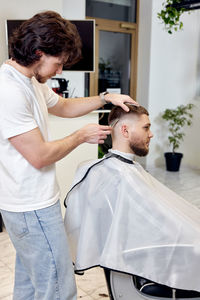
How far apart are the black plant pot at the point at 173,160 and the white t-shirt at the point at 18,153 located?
399 cm

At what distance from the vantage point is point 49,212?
1.37 metres

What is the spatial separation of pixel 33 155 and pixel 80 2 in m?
3.68

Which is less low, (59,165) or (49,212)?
(49,212)

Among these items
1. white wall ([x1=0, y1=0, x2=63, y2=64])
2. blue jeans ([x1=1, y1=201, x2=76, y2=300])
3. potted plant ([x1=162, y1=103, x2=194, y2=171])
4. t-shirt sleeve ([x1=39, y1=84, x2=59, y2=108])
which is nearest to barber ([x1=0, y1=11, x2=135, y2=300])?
blue jeans ([x1=1, y1=201, x2=76, y2=300])

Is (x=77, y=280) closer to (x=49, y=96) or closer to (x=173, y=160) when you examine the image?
(x=49, y=96)

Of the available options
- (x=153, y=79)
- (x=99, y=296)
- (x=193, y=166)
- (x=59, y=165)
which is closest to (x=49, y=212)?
(x=99, y=296)

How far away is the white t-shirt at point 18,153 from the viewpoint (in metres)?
1.21

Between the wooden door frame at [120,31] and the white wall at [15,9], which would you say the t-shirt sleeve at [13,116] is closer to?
the white wall at [15,9]

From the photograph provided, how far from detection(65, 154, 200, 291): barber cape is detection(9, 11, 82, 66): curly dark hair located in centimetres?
55

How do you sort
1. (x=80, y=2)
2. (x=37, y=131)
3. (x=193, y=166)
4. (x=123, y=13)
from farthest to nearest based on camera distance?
(x=193, y=166)
(x=123, y=13)
(x=80, y=2)
(x=37, y=131)

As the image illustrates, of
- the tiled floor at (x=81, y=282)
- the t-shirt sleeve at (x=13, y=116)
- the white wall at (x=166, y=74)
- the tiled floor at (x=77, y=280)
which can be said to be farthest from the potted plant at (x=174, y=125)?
the t-shirt sleeve at (x=13, y=116)

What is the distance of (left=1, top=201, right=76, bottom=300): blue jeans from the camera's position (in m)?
1.35

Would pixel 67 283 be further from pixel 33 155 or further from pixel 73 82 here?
pixel 73 82

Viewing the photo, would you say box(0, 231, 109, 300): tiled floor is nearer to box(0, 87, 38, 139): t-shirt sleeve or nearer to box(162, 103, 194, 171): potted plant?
box(0, 87, 38, 139): t-shirt sleeve
